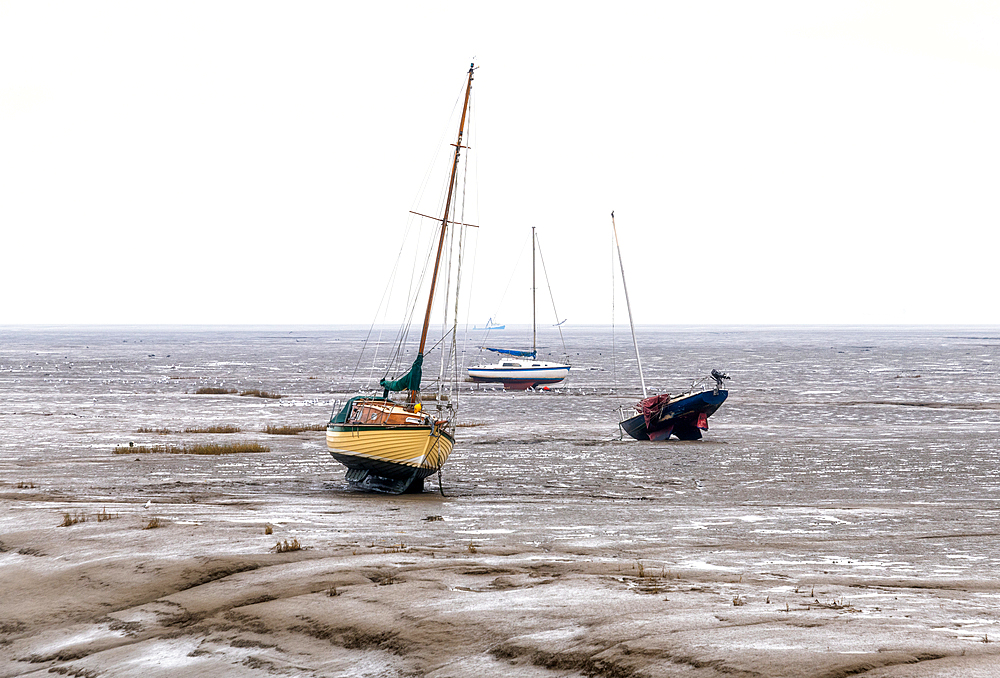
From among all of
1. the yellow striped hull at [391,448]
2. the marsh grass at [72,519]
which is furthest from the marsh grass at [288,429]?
the marsh grass at [72,519]

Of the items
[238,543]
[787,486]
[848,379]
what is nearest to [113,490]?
[238,543]

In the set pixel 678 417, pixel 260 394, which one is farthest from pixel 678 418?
pixel 260 394

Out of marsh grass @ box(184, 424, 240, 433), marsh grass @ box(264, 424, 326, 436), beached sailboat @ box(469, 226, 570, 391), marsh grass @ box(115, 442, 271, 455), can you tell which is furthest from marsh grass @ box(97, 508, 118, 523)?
beached sailboat @ box(469, 226, 570, 391)

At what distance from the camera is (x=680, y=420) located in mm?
42125

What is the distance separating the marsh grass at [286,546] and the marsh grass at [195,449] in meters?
19.5

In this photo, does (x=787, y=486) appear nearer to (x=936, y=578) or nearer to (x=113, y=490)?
(x=936, y=578)

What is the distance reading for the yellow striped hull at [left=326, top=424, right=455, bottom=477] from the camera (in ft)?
83.5

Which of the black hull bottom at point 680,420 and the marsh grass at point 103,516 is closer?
the marsh grass at point 103,516

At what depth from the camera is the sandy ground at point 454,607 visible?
31.8 feet

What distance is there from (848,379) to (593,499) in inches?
2705

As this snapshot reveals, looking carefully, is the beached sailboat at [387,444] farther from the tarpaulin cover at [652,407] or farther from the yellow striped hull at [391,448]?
the tarpaulin cover at [652,407]

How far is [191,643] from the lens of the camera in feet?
37.2

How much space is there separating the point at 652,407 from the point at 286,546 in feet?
94.6

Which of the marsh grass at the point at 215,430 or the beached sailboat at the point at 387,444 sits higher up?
the beached sailboat at the point at 387,444
